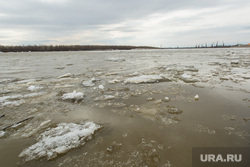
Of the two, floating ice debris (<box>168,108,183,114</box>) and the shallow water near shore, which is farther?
floating ice debris (<box>168,108,183,114</box>)

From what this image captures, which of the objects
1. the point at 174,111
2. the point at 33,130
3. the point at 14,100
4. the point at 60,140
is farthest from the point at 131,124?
the point at 14,100

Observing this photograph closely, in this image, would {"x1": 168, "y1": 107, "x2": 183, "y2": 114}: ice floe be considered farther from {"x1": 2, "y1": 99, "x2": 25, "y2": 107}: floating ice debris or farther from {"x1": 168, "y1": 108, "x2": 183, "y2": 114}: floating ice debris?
{"x1": 2, "y1": 99, "x2": 25, "y2": 107}: floating ice debris

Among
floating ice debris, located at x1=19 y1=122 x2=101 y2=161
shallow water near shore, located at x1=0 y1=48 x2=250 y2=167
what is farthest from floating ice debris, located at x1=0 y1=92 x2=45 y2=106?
floating ice debris, located at x1=19 y1=122 x2=101 y2=161

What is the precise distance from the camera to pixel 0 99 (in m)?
2.75

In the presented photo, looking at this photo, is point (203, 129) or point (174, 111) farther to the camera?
point (174, 111)

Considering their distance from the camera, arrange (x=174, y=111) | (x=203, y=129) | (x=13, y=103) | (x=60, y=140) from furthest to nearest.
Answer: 1. (x=13, y=103)
2. (x=174, y=111)
3. (x=203, y=129)
4. (x=60, y=140)

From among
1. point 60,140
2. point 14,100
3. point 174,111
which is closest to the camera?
point 60,140

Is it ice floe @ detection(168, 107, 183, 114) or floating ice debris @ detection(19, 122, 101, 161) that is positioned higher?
ice floe @ detection(168, 107, 183, 114)

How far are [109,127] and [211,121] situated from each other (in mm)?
1582

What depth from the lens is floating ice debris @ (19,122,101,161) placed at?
1.32 meters

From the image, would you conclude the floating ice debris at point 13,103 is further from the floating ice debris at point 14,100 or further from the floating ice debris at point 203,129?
the floating ice debris at point 203,129

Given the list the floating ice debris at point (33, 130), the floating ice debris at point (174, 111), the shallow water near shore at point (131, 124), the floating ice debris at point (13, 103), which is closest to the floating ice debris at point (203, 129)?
the shallow water near shore at point (131, 124)

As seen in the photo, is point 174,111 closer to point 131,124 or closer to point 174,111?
point 174,111

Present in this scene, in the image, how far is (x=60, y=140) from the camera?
150cm
